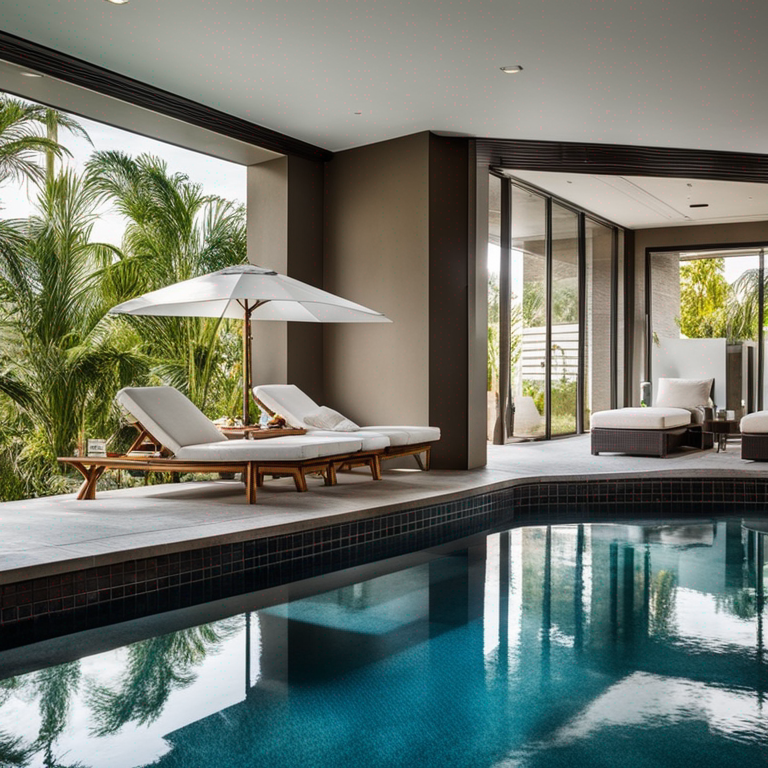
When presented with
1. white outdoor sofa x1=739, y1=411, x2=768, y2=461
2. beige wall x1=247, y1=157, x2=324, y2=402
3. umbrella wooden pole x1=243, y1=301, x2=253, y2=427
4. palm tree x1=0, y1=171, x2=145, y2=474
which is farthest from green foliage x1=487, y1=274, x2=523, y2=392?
palm tree x1=0, y1=171, x2=145, y2=474

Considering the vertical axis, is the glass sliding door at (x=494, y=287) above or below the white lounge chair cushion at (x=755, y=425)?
above

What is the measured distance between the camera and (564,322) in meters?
12.0

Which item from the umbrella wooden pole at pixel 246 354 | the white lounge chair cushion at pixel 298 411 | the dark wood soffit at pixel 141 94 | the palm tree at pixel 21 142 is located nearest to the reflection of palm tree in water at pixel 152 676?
the umbrella wooden pole at pixel 246 354

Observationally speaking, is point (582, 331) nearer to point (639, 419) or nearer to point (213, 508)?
point (639, 419)

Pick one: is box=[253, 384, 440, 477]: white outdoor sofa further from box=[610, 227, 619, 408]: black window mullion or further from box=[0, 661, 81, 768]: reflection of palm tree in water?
box=[610, 227, 619, 408]: black window mullion

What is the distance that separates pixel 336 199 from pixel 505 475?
335cm

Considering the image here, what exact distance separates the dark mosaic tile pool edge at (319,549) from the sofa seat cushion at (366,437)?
75cm

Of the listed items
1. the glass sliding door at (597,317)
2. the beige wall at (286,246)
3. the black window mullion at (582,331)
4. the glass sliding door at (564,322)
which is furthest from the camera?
the glass sliding door at (597,317)

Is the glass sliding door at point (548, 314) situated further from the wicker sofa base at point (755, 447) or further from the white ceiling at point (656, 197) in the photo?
the wicker sofa base at point (755, 447)

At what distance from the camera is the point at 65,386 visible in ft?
22.1

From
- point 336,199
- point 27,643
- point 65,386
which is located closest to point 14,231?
point 65,386

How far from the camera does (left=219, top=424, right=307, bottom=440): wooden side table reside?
21.6 feet

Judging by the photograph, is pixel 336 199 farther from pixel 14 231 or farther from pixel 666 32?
pixel 666 32

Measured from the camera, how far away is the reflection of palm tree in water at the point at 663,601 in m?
3.86
